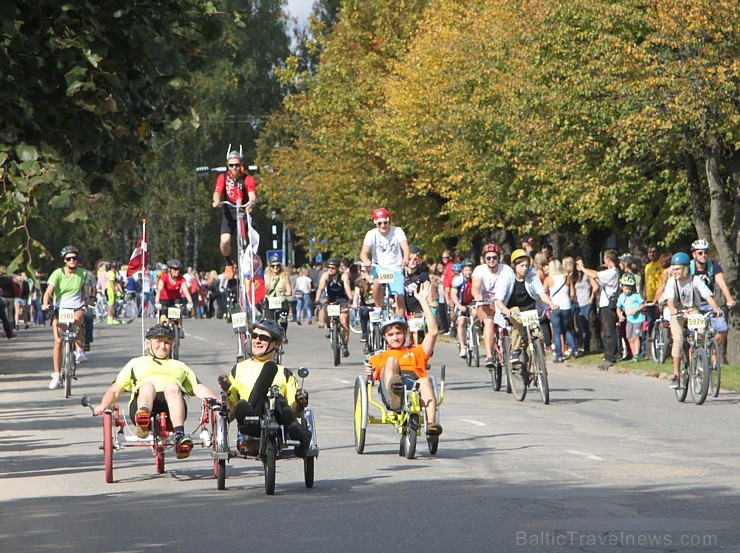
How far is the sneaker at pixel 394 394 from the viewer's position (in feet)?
41.2

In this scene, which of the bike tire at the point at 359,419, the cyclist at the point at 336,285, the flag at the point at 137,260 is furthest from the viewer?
the cyclist at the point at 336,285

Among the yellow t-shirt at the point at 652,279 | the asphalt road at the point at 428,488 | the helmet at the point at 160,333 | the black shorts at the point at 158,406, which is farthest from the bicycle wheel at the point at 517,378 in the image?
the black shorts at the point at 158,406

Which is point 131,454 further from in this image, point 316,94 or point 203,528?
point 316,94

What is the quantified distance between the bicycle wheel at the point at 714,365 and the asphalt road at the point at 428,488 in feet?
1.05

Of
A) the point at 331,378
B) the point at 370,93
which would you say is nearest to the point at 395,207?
the point at 370,93

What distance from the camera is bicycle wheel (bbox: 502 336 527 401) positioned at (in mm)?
18859

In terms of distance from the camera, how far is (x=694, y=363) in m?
18.6

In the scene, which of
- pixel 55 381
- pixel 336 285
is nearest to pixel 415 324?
pixel 55 381

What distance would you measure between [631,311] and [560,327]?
6.93 ft

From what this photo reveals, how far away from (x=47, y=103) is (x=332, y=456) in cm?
534

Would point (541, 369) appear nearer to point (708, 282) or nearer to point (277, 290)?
point (708, 282)

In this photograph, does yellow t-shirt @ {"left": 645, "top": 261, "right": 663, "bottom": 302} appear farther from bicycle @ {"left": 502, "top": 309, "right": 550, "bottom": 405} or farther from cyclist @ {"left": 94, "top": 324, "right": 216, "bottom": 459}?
cyclist @ {"left": 94, "top": 324, "right": 216, "bottom": 459}

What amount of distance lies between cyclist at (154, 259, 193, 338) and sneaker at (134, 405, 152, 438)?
13651 millimetres

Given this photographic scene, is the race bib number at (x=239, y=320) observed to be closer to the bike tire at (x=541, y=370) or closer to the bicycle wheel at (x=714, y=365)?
the bike tire at (x=541, y=370)
